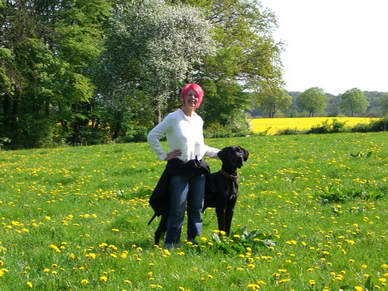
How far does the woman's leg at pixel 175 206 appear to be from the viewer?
6125 millimetres

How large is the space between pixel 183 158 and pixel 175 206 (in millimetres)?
716

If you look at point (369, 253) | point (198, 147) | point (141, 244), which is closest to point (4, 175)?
point (141, 244)

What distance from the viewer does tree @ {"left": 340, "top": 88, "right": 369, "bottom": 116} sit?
128250 millimetres

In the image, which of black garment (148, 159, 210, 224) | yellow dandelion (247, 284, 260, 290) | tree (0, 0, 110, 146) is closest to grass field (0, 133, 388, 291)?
yellow dandelion (247, 284, 260, 290)

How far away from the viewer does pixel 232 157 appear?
6.34 meters

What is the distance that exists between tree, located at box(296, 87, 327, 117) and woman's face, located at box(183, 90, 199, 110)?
124537 millimetres

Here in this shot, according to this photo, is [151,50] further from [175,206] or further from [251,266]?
[251,266]

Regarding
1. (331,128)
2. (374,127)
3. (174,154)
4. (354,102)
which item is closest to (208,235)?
(174,154)

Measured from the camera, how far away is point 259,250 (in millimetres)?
6148

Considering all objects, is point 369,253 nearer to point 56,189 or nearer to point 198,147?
point 198,147

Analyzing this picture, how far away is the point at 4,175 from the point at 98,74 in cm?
2204

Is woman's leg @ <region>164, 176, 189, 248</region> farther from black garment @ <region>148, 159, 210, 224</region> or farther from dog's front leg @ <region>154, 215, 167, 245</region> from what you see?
dog's front leg @ <region>154, 215, 167, 245</region>

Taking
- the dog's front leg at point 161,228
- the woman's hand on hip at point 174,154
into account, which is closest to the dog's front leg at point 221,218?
the dog's front leg at point 161,228

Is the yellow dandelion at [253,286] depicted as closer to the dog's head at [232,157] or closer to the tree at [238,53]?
the dog's head at [232,157]
